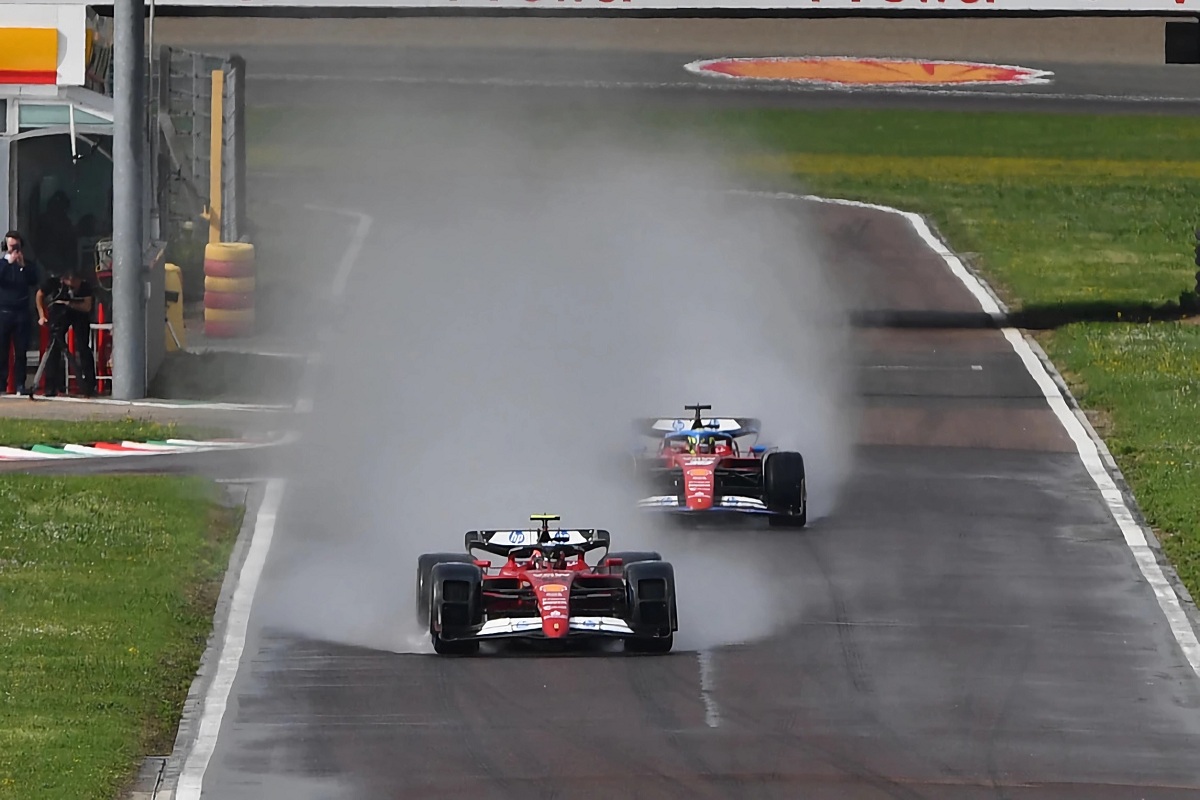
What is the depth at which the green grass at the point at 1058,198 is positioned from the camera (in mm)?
24625

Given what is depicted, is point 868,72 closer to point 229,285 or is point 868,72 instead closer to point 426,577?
point 229,285

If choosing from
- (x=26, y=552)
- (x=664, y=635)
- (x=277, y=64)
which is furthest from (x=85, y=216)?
(x=277, y=64)

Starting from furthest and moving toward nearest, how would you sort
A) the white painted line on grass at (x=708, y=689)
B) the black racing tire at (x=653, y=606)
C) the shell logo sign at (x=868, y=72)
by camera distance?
the shell logo sign at (x=868, y=72)
the black racing tire at (x=653, y=606)
the white painted line on grass at (x=708, y=689)

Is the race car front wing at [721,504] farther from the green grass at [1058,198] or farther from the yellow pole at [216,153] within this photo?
the yellow pole at [216,153]

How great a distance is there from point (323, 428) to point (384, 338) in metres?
5.87

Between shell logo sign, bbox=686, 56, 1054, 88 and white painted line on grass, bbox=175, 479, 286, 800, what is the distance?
4072 centimetres

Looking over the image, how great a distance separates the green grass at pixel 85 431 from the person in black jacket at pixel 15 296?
1.67 meters

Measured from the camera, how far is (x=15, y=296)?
25.0m

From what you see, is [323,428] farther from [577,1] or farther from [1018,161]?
[1018,161]

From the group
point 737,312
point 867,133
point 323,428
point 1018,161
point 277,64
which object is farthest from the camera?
point 277,64

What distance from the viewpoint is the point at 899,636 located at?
16062mm

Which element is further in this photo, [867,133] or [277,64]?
[277,64]

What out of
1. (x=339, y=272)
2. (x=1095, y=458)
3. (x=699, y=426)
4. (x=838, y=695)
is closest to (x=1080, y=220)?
(x=339, y=272)

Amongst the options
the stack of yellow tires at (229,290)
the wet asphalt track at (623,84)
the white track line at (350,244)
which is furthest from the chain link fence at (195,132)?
the wet asphalt track at (623,84)
